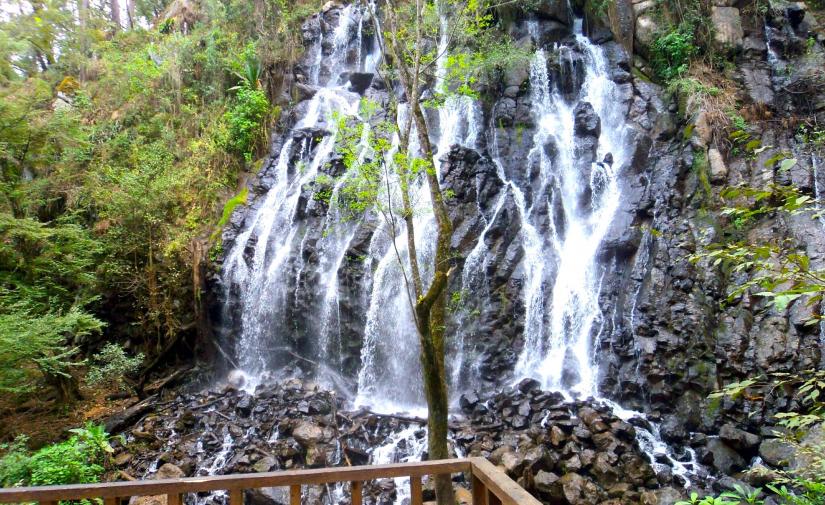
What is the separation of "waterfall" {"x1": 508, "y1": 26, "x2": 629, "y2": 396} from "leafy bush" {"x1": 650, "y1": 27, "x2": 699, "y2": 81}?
126 centimetres

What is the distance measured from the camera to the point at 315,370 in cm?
1123

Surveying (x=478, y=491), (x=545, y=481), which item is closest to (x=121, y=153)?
(x=545, y=481)

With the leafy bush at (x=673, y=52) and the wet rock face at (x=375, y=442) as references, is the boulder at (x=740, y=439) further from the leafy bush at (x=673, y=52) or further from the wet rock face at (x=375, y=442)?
the leafy bush at (x=673, y=52)

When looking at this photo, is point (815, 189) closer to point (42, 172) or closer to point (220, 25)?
point (42, 172)

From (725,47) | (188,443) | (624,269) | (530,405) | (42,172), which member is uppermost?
(725,47)

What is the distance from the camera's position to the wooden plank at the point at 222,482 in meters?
2.58

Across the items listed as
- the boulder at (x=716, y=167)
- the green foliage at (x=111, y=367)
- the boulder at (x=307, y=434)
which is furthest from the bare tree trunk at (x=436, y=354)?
the green foliage at (x=111, y=367)

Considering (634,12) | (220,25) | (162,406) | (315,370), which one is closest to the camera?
(162,406)

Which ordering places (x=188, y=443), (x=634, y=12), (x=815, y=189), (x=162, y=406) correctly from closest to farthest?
(x=188, y=443) < (x=815, y=189) < (x=162, y=406) < (x=634, y=12)

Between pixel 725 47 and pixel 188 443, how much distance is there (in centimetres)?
1503

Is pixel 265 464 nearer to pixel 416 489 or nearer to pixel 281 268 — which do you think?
pixel 281 268

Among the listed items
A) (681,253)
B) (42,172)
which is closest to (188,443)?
(42,172)

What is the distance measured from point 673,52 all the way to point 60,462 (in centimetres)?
1531

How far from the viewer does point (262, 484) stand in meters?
2.67
